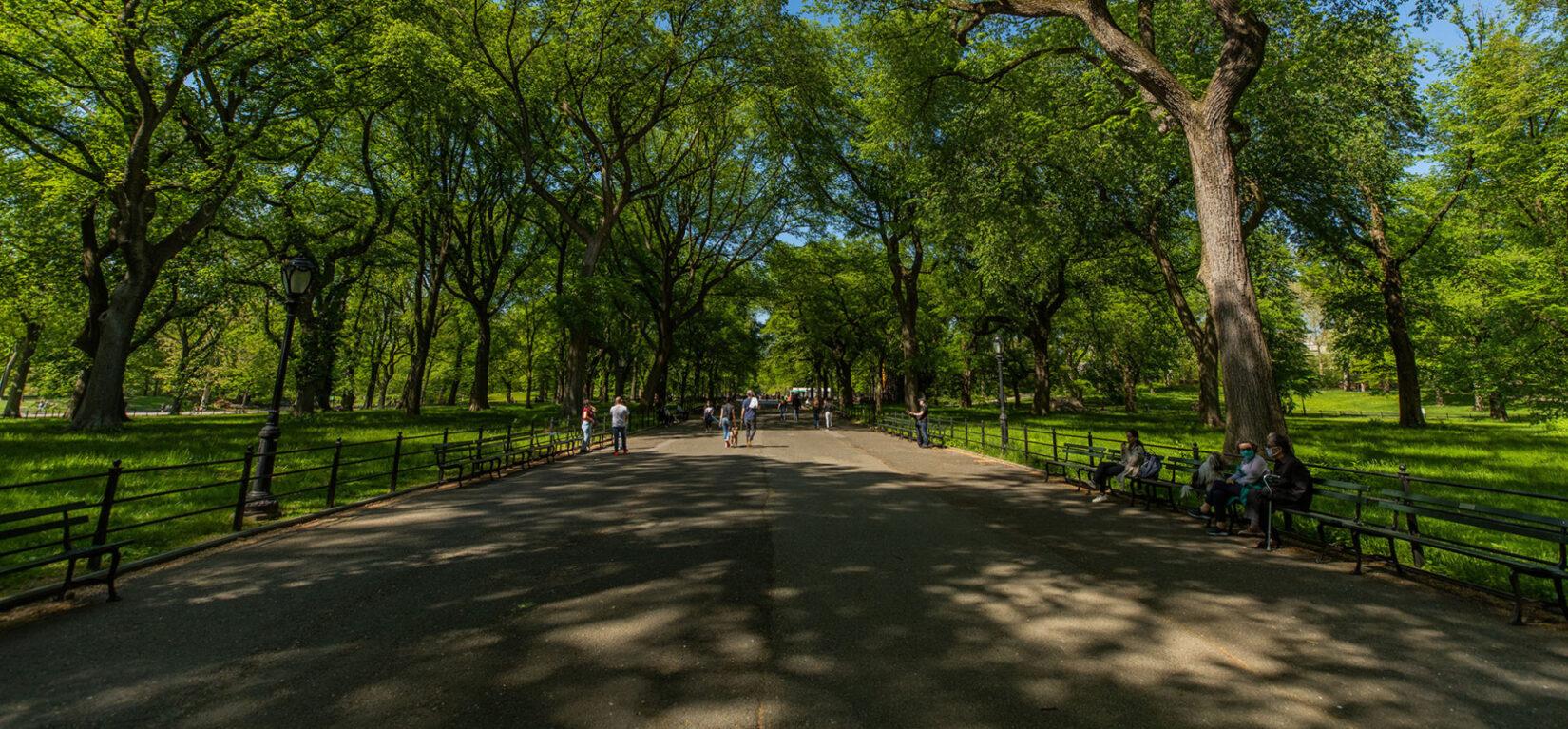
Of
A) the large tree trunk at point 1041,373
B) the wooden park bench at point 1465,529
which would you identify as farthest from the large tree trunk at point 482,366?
the wooden park bench at point 1465,529

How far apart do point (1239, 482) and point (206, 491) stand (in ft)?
50.6

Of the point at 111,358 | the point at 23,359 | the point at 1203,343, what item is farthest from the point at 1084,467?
the point at 23,359

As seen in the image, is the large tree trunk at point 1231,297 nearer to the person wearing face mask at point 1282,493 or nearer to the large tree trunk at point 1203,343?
the person wearing face mask at point 1282,493

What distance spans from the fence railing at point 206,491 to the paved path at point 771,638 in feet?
2.67

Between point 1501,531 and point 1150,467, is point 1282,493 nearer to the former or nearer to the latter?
point 1501,531

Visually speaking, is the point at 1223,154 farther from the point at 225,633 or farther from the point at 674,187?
the point at 674,187

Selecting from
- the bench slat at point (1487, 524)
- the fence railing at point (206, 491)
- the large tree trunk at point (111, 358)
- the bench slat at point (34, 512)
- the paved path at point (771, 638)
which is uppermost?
the large tree trunk at point (111, 358)

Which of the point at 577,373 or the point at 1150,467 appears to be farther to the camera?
the point at 577,373

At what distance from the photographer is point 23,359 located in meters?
30.7

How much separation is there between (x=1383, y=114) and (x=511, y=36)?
97.0 ft

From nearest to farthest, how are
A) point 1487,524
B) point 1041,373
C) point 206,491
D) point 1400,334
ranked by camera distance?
1. point 1487,524
2. point 206,491
3. point 1400,334
4. point 1041,373

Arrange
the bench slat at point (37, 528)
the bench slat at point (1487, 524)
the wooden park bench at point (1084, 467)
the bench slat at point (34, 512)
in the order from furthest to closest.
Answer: the wooden park bench at point (1084, 467)
the bench slat at point (1487, 524)
the bench slat at point (34, 512)
the bench slat at point (37, 528)

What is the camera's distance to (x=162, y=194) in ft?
52.1

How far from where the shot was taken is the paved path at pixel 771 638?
3227 mm
